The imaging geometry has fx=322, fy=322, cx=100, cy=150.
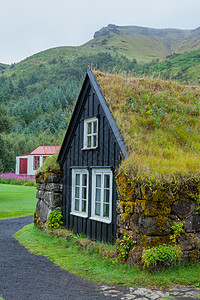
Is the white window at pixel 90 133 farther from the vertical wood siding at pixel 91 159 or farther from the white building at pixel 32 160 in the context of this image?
the white building at pixel 32 160

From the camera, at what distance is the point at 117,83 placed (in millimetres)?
11805

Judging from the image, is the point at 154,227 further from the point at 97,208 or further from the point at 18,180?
the point at 18,180

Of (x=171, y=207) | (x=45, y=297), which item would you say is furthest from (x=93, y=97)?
(x=45, y=297)

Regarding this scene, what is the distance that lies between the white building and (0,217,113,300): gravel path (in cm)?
3785

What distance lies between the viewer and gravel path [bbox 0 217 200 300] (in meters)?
6.58

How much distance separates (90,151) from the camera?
10.8 meters

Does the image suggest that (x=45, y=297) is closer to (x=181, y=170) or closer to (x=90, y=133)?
(x=181, y=170)

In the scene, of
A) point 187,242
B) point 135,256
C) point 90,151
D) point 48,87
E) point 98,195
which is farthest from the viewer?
point 48,87

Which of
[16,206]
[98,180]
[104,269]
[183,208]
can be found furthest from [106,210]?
[16,206]

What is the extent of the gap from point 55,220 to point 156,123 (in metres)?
5.33

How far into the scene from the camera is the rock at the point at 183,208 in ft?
26.1

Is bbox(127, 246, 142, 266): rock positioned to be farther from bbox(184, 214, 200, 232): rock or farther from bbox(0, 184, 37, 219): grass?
bbox(0, 184, 37, 219): grass

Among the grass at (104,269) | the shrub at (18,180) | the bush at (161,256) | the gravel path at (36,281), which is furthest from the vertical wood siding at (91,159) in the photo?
the shrub at (18,180)

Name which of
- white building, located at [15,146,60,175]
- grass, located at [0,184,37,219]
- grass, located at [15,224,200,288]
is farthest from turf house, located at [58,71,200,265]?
white building, located at [15,146,60,175]
